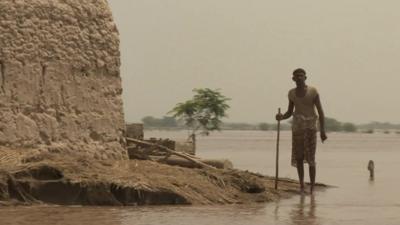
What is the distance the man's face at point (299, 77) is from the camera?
9.53 metres

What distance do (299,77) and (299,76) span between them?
1 centimetres

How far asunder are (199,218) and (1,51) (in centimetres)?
291

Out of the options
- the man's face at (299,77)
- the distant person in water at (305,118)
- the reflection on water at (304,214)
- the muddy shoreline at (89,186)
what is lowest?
the reflection on water at (304,214)

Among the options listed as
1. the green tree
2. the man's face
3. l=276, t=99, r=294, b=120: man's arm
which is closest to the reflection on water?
l=276, t=99, r=294, b=120: man's arm

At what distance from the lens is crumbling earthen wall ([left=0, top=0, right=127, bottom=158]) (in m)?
8.60

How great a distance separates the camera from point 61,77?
29.5ft

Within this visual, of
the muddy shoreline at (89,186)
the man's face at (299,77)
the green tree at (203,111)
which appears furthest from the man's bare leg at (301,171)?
the green tree at (203,111)

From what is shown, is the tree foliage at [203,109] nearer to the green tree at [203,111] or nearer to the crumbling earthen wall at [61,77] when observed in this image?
the green tree at [203,111]

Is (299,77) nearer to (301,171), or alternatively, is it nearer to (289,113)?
(289,113)

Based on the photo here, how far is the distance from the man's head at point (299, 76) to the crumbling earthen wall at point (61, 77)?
2.04 meters

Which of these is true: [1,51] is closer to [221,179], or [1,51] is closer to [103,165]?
[103,165]

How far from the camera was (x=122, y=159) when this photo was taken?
9.52 m

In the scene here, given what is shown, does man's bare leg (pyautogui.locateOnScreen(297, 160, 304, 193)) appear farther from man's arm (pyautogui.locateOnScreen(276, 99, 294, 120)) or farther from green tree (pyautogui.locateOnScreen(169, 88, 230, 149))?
green tree (pyautogui.locateOnScreen(169, 88, 230, 149))

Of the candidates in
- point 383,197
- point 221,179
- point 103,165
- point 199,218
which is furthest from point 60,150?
point 383,197
